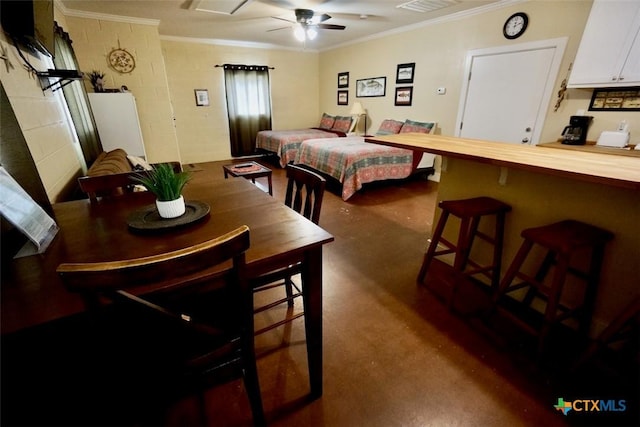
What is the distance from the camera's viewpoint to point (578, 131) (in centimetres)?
285

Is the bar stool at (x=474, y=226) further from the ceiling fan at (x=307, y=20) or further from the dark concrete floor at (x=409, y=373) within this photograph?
the ceiling fan at (x=307, y=20)

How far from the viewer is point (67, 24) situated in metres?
3.69

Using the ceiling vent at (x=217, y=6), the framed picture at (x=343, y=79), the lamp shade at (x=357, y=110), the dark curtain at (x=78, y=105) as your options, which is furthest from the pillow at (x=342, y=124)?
the dark curtain at (x=78, y=105)

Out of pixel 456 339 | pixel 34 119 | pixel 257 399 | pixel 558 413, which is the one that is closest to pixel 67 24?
pixel 34 119

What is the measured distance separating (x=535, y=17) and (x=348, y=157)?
8.62 feet

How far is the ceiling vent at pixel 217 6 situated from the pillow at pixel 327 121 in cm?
315

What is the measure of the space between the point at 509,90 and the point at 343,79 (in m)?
3.60

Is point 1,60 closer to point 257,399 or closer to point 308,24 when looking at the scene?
point 257,399

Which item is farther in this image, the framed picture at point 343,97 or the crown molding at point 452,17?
the framed picture at point 343,97

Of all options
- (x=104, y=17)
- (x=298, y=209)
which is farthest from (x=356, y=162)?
(x=104, y=17)

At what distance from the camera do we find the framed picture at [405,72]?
4686 mm

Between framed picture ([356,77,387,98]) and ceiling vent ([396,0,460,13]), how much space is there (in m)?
1.54

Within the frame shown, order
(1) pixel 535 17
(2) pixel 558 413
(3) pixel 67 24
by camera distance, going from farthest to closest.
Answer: (3) pixel 67 24 → (1) pixel 535 17 → (2) pixel 558 413

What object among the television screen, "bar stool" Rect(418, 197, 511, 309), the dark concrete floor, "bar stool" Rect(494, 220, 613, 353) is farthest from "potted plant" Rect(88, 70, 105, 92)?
"bar stool" Rect(494, 220, 613, 353)
